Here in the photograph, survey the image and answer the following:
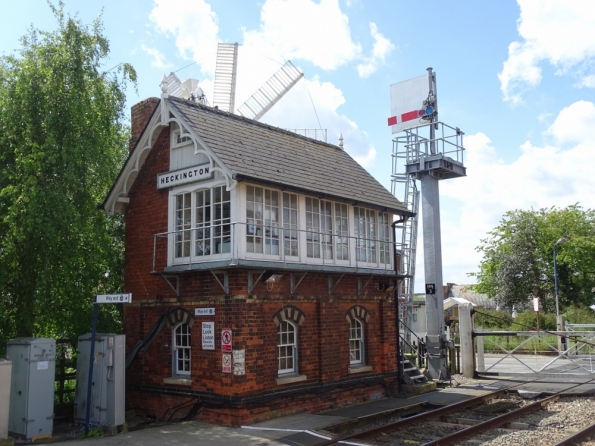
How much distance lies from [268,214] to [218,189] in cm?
132

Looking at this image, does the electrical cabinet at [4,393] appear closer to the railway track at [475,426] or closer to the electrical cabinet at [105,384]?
the electrical cabinet at [105,384]

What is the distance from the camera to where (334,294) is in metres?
15.3

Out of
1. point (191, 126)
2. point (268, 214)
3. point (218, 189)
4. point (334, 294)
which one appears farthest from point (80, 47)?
point (334, 294)

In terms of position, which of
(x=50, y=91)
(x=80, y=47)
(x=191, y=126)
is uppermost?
(x=80, y=47)

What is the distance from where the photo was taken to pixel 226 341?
12508 mm

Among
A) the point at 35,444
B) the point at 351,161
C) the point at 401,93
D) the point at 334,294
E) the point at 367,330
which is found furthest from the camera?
the point at 401,93

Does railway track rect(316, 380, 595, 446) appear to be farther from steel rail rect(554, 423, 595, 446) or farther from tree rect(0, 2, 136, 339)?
tree rect(0, 2, 136, 339)

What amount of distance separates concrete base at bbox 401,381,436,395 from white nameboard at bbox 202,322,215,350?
6.99m

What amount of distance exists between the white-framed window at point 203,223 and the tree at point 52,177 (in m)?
2.38

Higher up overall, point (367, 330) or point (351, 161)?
point (351, 161)

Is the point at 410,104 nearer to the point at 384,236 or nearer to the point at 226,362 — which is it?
the point at 384,236

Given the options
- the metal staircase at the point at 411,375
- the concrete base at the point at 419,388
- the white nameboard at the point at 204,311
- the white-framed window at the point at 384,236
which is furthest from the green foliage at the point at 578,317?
the white nameboard at the point at 204,311

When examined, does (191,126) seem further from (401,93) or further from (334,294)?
(401,93)

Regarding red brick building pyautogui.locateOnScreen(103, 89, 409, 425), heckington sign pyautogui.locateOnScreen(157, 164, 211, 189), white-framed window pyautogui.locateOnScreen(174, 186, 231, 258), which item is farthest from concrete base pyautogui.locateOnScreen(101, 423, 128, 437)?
heckington sign pyautogui.locateOnScreen(157, 164, 211, 189)
